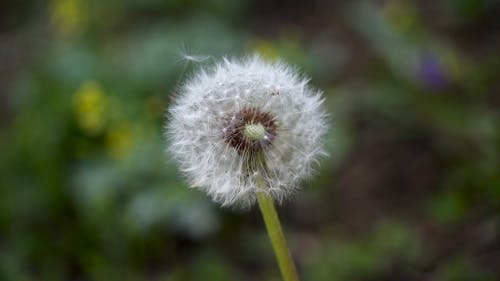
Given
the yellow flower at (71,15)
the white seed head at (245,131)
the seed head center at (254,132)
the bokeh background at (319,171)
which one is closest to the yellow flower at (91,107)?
the bokeh background at (319,171)

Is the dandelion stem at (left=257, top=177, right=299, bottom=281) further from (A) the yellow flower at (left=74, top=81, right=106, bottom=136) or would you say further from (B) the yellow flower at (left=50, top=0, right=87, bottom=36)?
(B) the yellow flower at (left=50, top=0, right=87, bottom=36)

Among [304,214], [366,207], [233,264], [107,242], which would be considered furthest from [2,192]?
[366,207]

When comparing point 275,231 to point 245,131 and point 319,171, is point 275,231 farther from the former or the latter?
point 319,171

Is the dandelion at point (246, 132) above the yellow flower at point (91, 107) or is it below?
below

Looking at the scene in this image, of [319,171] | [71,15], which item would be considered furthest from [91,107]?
[71,15]

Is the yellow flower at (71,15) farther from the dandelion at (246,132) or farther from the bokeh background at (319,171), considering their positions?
the dandelion at (246,132)

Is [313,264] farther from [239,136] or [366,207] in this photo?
[239,136]

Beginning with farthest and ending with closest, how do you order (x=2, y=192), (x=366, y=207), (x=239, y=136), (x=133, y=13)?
(x=133, y=13), (x=2, y=192), (x=366, y=207), (x=239, y=136)
